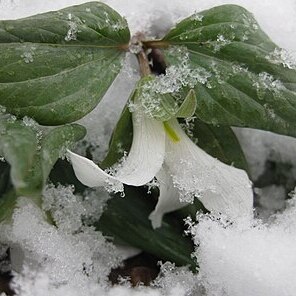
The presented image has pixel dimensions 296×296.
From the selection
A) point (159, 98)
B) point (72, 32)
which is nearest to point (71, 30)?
point (72, 32)

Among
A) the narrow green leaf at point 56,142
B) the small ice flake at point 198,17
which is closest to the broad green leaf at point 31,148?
the narrow green leaf at point 56,142

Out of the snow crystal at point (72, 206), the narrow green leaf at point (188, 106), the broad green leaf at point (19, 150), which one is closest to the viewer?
the broad green leaf at point (19, 150)

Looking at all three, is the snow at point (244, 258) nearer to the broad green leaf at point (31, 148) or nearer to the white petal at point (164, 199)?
the white petal at point (164, 199)

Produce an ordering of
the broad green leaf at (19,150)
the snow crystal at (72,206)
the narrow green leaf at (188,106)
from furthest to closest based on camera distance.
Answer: the snow crystal at (72,206), the narrow green leaf at (188,106), the broad green leaf at (19,150)

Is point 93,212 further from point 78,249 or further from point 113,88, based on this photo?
point 113,88

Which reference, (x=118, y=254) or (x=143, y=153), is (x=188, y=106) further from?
(x=118, y=254)

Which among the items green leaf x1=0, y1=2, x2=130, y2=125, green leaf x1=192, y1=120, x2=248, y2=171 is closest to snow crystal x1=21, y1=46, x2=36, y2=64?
green leaf x1=0, y1=2, x2=130, y2=125

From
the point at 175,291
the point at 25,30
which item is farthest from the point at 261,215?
the point at 25,30
